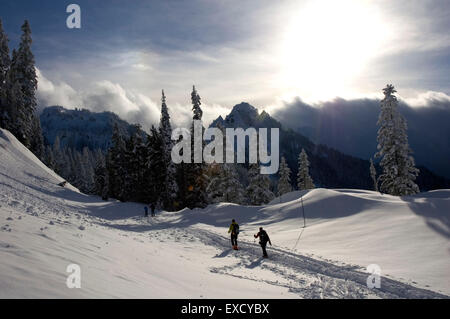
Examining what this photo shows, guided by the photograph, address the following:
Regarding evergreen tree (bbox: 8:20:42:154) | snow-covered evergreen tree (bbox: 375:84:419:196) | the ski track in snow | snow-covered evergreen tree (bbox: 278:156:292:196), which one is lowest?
the ski track in snow

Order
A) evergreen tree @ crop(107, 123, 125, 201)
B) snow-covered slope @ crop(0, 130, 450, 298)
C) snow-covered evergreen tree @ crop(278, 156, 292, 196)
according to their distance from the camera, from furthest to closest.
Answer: snow-covered evergreen tree @ crop(278, 156, 292, 196)
evergreen tree @ crop(107, 123, 125, 201)
snow-covered slope @ crop(0, 130, 450, 298)

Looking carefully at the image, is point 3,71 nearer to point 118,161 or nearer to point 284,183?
point 118,161

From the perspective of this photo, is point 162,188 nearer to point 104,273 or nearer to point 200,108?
point 200,108

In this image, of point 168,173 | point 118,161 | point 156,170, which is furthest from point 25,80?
point 168,173

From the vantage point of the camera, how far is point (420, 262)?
11594 millimetres

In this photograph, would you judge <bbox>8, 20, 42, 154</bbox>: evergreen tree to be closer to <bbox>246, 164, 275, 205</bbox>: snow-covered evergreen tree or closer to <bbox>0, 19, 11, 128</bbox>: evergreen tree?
<bbox>0, 19, 11, 128</bbox>: evergreen tree

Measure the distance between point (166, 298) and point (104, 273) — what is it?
191 cm

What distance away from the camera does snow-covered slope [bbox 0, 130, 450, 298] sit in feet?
21.6

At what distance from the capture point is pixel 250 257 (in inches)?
593

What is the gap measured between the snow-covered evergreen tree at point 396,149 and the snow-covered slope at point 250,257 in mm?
13519

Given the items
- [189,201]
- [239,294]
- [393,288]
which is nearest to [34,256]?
[239,294]

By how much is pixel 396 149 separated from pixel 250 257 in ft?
87.7

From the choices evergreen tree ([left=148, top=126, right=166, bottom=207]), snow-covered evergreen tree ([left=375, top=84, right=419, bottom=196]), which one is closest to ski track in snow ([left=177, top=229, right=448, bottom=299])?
snow-covered evergreen tree ([left=375, top=84, right=419, bottom=196])

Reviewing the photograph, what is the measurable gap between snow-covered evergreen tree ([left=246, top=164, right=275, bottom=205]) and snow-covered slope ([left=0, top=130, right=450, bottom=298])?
64.1 feet
